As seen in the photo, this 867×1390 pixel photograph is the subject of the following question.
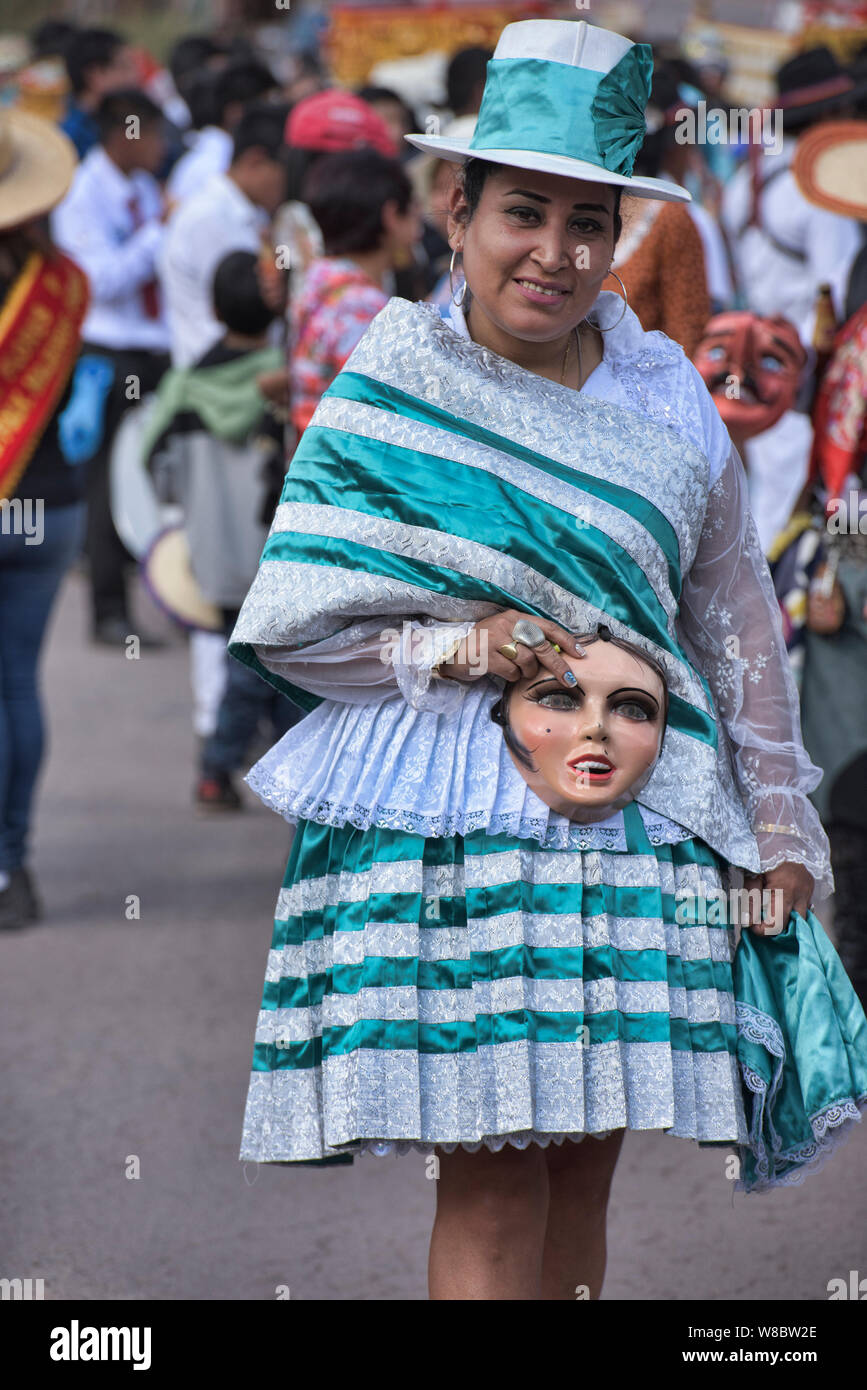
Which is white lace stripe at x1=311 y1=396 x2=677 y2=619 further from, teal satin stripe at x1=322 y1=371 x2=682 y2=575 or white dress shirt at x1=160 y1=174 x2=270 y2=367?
white dress shirt at x1=160 y1=174 x2=270 y2=367

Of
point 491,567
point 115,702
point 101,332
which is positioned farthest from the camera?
point 101,332

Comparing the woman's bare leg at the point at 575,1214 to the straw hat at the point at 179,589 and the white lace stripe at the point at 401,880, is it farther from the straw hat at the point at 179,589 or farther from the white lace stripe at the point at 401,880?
the straw hat at the point at 179,589

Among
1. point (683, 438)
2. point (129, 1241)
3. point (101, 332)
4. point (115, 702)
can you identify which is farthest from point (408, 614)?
point (101, 332)

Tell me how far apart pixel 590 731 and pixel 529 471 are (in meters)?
0.33

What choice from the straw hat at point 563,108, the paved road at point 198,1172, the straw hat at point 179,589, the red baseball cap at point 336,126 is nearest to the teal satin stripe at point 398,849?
the paved road at point 198,1172

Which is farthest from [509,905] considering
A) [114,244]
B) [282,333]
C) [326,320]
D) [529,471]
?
[114,244]

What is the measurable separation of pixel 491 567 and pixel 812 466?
2189 millimetres

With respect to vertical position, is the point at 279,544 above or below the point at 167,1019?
above

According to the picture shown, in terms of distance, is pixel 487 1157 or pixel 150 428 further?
pixel 150 428

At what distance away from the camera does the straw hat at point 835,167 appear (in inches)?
183

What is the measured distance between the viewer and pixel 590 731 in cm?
237

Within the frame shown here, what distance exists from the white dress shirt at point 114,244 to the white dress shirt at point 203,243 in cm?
119
